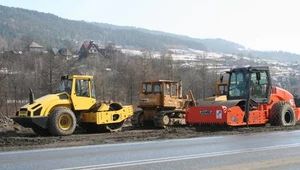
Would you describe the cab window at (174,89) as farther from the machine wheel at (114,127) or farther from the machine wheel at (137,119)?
the machine wheel at (114,127)

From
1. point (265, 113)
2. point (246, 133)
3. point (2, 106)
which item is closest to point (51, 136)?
point (246, 133)

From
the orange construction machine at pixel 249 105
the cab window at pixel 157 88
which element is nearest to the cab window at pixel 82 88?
the orange construction machine at pixel 249 105

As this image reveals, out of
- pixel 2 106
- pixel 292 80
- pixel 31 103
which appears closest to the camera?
pixel 31 103

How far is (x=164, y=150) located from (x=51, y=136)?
832 cm

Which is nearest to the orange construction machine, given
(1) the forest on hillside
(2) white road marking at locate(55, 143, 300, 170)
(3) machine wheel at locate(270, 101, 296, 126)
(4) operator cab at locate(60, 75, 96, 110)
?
(3) machine wheel at locate(270, 101, 296, 126)

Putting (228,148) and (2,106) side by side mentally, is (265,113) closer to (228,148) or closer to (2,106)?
(228,148)

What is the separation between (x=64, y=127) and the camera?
2106 cm

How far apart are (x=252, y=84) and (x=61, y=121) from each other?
29.5 feet

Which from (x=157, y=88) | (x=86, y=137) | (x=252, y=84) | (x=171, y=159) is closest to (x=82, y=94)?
(x=86, y=137)

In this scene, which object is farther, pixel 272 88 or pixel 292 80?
pixel 292 80

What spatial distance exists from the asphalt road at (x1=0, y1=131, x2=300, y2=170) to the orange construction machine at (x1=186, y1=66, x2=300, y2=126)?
Result: 190 inches

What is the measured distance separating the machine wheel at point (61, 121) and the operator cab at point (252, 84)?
25.3 ft

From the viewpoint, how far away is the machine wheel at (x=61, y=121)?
2033 centimetres

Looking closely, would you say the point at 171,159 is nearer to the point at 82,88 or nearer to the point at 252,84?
the point at 82,88
